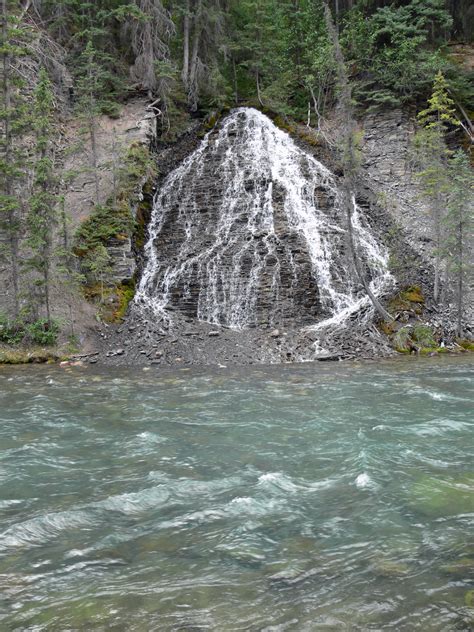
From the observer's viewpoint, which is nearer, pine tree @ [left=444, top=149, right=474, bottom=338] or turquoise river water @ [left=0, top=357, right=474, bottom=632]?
turquoise river water @ [left=0, top=357, right=474, bottom=632]

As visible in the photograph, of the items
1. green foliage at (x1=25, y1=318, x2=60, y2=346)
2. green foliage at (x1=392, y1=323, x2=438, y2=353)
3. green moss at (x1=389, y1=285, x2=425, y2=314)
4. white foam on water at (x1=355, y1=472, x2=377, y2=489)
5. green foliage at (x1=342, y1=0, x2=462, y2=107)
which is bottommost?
white foam on water at (x1=355, y1=472, x2=377, y2=489)

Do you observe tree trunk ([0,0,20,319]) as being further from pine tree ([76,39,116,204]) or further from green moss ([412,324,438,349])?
green moss ([412,324,438,349])

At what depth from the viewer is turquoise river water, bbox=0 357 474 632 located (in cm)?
343

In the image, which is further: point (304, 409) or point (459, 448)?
point (304, 409)

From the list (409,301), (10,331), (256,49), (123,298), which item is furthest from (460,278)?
(256,49)

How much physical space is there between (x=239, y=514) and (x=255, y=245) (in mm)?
16466

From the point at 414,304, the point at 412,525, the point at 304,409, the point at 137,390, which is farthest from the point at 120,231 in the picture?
the point at 412,525

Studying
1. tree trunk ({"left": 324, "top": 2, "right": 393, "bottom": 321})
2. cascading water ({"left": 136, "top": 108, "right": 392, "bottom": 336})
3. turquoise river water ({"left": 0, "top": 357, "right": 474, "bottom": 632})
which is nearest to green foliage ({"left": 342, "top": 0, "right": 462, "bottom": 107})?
cascading water ({"left": 136, "top": 108, "right": 392, "bottom": 336})

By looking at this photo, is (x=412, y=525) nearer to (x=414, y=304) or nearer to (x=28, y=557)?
(x=28, y=557)

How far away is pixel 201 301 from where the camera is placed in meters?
19.1

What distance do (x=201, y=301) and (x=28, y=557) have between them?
15.1 metres

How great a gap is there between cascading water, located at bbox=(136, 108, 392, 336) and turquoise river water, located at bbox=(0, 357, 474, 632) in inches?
353

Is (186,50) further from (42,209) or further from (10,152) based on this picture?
(42,209)

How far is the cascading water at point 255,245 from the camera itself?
18828 mm
